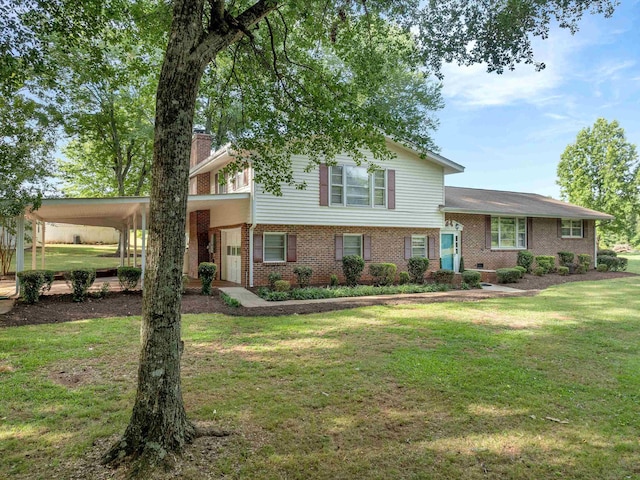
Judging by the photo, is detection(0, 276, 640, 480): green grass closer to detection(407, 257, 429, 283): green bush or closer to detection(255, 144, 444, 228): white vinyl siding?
detection(255, 144, 444, 228): white vinyl siding

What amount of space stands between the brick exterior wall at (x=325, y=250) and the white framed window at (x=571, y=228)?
8.72 meters

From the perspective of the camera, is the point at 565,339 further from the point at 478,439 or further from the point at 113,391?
the point at 113,391

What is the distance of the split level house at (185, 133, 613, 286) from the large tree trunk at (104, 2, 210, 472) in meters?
9.59

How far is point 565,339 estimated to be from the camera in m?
6.76

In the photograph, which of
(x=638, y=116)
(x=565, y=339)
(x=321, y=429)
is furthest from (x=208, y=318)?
(x=638, y=116)

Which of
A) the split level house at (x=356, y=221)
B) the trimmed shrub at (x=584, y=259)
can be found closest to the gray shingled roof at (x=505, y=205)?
the split level house at (x=356, y=221)

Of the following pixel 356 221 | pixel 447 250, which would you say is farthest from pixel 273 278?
pixel 447 250

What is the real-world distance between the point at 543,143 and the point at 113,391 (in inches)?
1509

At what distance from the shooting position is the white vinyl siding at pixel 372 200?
14172mm

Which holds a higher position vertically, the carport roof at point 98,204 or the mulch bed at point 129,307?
the carport roof at point 98,204

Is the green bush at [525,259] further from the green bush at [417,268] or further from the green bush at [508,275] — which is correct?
the green bush at [417,268]

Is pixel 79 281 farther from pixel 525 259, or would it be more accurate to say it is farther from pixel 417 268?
pixel 525 259

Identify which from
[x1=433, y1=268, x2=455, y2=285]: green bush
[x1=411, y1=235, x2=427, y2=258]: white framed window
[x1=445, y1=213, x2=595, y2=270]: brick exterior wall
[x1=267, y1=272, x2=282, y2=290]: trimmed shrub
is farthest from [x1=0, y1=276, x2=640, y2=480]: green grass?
[x1=445, y1=213, x2=595, y2=270]: brick exterior wall

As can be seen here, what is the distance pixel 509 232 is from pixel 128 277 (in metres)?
16.7
